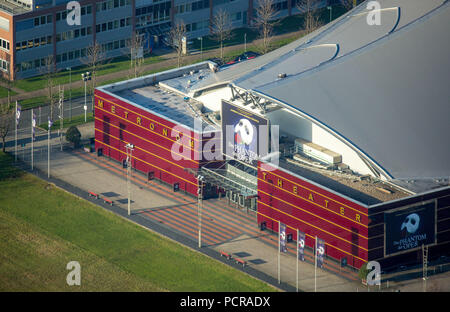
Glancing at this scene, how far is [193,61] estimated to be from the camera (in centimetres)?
19388

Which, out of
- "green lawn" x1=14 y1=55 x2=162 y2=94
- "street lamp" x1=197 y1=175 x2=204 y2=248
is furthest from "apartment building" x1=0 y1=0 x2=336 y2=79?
"street lamp" x1=197 y1=175 x2=204 y2=248

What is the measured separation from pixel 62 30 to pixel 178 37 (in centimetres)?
1927

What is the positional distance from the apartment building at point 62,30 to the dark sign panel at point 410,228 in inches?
3090

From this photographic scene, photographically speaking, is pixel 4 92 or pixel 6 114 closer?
pixel 6 114

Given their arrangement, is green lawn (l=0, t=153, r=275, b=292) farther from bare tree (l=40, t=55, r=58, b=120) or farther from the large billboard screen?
bare tree (l=40, t=55, r=58, b=120)

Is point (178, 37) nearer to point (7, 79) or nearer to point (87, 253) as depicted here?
point (7, 79)

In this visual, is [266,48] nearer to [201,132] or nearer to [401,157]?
[201,132]

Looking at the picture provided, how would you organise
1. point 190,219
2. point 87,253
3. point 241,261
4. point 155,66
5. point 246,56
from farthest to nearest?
point 155,66 < point 246,56 < point 190,219 < point 87,253 < point 241,261

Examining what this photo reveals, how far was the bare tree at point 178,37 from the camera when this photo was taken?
617 ft

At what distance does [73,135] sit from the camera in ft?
529

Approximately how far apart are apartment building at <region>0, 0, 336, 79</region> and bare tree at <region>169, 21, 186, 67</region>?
3359mm

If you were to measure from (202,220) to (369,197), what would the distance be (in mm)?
22780

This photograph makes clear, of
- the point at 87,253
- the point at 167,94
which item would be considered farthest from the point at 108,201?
the point at 167,94

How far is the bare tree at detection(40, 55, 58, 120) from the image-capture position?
568 ft
